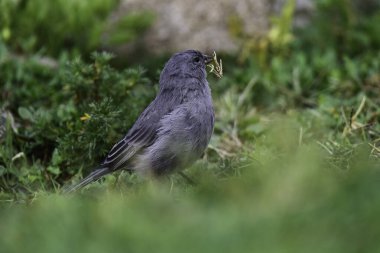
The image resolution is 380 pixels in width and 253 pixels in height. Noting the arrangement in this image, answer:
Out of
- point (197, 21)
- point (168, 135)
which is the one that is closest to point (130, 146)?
point (168, 135)

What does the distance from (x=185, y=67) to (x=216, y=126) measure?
1252 mm

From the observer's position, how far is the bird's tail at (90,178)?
15.6ft

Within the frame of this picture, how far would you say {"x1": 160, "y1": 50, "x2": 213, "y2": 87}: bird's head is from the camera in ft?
→ 16.8

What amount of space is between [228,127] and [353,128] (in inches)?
47.2

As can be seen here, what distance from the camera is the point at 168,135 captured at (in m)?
4.77

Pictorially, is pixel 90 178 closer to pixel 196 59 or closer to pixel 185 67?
pixel 185 67

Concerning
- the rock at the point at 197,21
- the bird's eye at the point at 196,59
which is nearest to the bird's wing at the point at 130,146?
the bird's eye at the point at 196,59

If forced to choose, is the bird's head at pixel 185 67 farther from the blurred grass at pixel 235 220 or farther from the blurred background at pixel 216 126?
the blurred grass at pixel 235 220

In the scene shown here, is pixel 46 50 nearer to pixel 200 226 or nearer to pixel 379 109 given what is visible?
pixel 379 109

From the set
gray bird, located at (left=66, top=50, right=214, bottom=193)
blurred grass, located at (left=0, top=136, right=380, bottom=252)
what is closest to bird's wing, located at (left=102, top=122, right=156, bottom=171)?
gray bird, located at (left=66, top=50, right=214, bottom=193)

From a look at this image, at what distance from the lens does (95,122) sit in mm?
5062

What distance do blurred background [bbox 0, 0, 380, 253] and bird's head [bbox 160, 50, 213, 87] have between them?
45 centimetres

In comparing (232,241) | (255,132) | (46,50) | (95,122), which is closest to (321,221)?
(232,241)

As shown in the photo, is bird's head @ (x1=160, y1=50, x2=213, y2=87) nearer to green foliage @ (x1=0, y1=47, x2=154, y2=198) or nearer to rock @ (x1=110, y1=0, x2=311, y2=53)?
green foliage @ (x1=0, y1=47, x2=154, y2=198)
